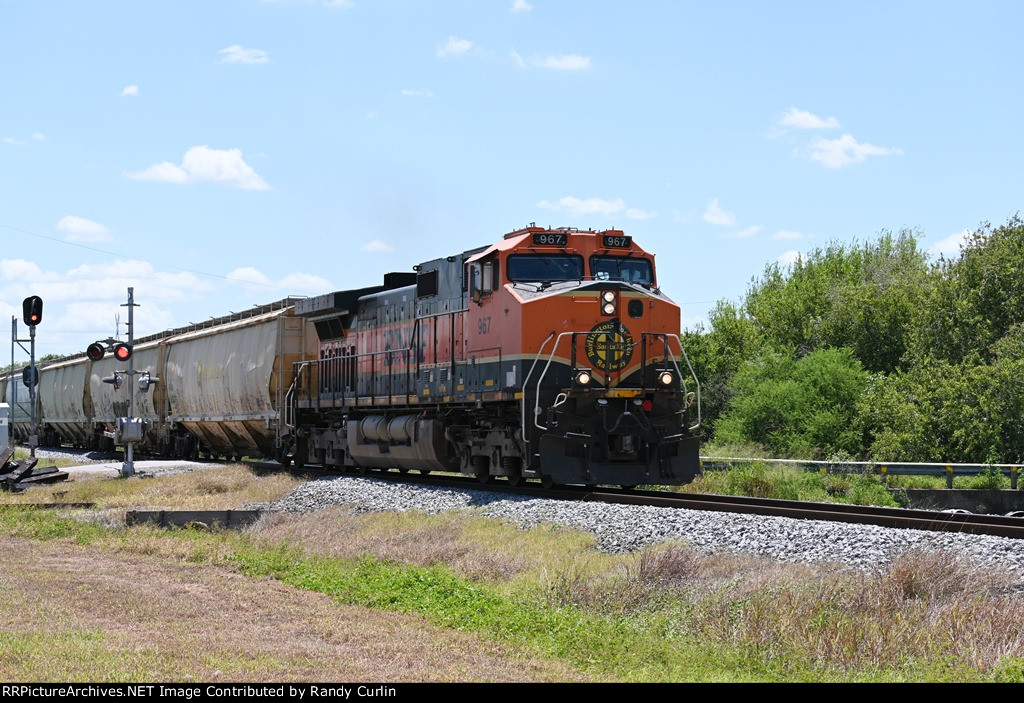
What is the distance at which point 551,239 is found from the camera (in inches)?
725

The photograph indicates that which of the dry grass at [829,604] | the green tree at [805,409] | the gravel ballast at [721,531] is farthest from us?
the green tree at [805,409]

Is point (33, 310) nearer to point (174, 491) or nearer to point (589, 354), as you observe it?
point (174, 491)

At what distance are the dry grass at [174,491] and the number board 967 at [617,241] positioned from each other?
7886 mm

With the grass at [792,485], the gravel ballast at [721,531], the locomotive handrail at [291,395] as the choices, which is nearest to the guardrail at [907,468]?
the grass at [792,485]

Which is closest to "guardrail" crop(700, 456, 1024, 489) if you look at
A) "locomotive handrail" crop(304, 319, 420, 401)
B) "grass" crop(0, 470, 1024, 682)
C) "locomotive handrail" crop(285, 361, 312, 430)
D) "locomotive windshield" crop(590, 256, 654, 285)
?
"locomotive windshield" crop(590, 256, 654, 285)

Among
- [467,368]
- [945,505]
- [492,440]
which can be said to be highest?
[467,368]

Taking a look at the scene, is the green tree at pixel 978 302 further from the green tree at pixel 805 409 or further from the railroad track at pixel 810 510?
the railroad track at pixel 810 510

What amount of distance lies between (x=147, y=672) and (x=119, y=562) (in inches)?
264

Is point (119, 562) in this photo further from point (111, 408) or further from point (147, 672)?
point (111, 408)

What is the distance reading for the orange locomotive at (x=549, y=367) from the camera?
17297mm

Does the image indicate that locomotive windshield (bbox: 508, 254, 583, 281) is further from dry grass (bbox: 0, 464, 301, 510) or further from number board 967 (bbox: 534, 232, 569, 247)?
dry grass (bbox: 0, 464, 301, 510)

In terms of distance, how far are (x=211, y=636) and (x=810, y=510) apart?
798 cm

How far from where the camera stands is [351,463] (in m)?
25.1

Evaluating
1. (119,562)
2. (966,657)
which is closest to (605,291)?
(119,562)
